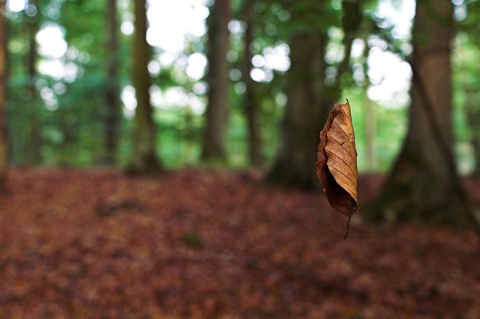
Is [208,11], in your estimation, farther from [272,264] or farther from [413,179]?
[272,264]

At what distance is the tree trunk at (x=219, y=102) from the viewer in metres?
14.1

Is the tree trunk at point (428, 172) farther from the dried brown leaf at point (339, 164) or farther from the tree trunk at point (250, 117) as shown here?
the tree trunk at point (250, 117)

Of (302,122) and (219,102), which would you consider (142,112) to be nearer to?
(302,122)

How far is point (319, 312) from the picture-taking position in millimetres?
5320

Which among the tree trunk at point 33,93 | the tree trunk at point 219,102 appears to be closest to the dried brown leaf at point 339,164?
the tree trunk at point 219,102

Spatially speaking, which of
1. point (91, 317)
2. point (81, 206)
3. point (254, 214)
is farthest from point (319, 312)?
point (81, 206)

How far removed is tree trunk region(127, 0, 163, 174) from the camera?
10.7 m

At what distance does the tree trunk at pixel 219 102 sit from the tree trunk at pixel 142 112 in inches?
125

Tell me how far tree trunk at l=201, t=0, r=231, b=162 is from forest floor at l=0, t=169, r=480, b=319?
4.42 metres

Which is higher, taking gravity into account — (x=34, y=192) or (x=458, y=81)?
(x=458, y=81)

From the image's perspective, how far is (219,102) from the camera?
46.5ft

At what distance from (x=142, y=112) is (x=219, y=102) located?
3.63 metres

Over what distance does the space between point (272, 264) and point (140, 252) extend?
160 cm

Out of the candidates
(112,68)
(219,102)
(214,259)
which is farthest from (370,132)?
(214,259)
